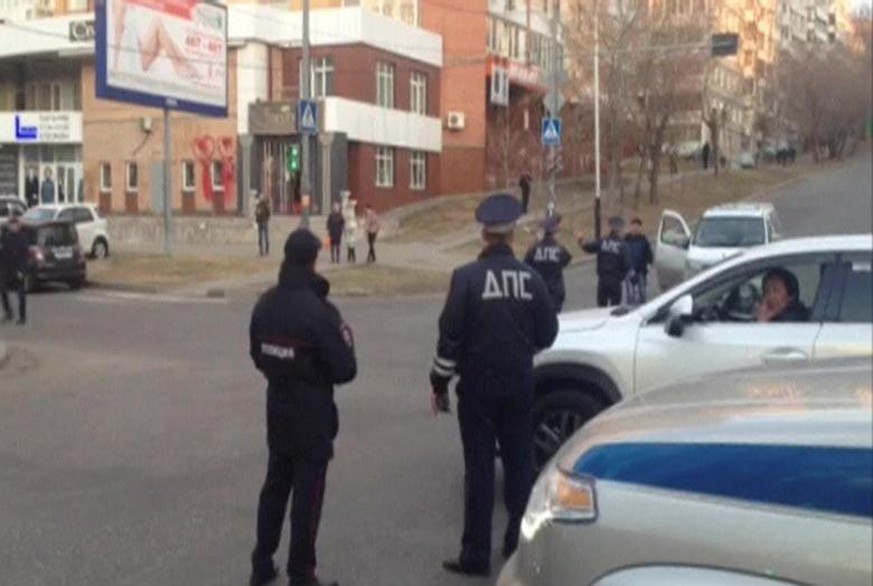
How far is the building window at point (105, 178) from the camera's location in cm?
5073

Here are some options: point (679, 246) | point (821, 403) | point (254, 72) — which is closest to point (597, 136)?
point (254, 72)

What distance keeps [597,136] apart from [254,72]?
44.0ft

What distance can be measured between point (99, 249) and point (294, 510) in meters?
30.3

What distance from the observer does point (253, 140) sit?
150 feet

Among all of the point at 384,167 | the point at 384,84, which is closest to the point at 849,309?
the point at 384,84

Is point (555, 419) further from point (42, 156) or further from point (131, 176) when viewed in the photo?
point (42, 156)

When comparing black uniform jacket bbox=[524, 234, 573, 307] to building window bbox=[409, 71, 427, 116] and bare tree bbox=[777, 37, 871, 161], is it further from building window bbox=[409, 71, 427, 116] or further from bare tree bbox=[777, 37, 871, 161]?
building window bbox=[409, 71, 427, 116]

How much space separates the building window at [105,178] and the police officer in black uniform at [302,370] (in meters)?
46.4

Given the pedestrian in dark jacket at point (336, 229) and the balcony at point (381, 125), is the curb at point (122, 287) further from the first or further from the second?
the balcony at point (381, 125)

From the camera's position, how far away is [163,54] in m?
35.9

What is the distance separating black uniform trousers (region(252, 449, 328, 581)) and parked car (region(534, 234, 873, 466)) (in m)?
2.17

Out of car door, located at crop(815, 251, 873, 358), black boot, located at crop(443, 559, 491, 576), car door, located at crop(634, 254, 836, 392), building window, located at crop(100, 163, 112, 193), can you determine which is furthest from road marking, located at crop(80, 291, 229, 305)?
building window, located at crop(100, 163, 112, 193)

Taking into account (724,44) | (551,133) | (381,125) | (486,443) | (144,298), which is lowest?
(144,298)

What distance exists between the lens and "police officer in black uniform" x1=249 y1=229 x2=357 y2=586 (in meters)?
5.97
